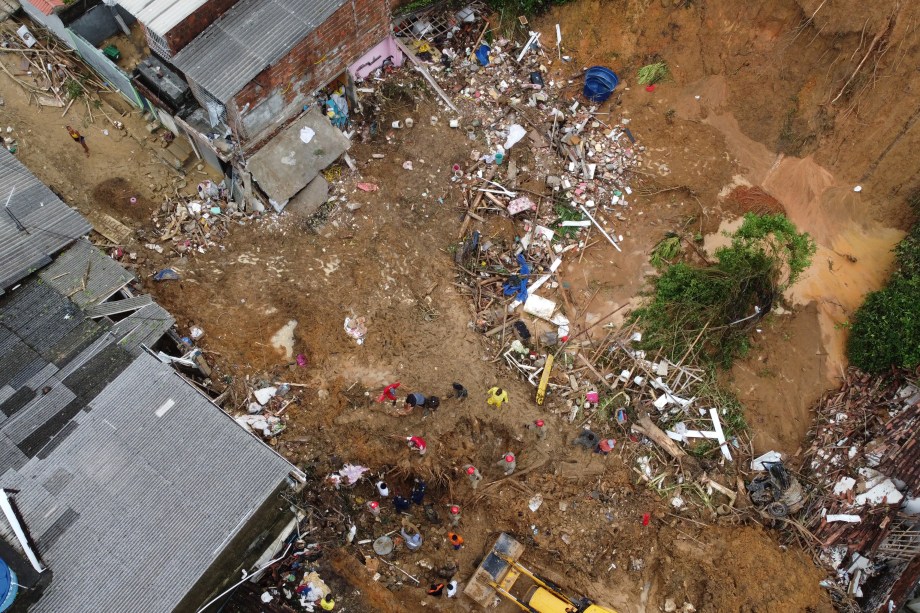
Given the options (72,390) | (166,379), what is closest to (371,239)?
(166,379)

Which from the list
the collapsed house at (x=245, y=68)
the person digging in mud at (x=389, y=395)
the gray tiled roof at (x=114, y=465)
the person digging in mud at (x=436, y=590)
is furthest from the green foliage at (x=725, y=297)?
the gray tiled roof at (x=114, y=465)

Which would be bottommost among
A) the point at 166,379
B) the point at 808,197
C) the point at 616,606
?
the point at 166,379

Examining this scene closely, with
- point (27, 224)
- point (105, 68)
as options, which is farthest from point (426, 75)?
point (27, 224)

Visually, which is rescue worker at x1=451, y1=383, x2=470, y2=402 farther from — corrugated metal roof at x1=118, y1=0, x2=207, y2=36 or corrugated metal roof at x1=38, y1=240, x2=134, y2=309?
corrugated metal roof at x1=118, y1=0, x2=207, y2=36

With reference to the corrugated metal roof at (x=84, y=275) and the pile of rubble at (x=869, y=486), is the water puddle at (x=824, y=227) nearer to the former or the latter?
the pile of rubble at (x=869, y=486)

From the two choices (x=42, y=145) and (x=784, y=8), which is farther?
(x=784, y=8)

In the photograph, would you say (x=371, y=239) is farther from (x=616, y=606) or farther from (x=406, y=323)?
(x=616, y=606)

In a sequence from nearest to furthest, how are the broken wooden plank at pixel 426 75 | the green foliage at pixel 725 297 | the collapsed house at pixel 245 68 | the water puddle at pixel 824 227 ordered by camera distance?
the collapsed house at pixel 245 68 < the green foliage at pixel 725 297 < the water puddle at pixel 824 227 < the broken wooden plank at pixel 426 75

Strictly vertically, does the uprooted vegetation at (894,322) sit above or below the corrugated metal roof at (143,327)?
above
